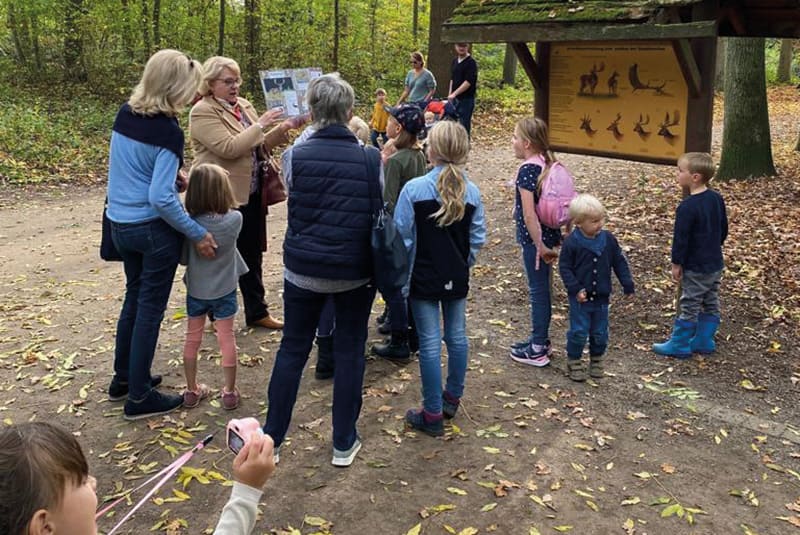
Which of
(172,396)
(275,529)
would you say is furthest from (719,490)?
(172,396)

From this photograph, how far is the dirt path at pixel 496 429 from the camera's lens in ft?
12.0

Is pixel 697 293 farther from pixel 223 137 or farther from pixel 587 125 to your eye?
pixel 223 137

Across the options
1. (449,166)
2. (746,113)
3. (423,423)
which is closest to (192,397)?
(423,423)

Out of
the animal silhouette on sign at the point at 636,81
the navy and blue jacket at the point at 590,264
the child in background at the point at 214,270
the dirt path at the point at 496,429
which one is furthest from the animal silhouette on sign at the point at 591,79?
the child in background at the point at 214,270

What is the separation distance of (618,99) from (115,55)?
1657cm

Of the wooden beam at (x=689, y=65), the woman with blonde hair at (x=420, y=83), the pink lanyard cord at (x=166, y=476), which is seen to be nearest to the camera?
the pink lanyard cord at (x=166, y=476)

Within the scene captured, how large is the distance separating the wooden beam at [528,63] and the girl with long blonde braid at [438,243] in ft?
8.98

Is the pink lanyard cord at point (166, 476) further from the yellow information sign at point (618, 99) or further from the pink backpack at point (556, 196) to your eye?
the yellow information sign at point (618, 99)

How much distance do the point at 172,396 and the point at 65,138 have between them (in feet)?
36.4

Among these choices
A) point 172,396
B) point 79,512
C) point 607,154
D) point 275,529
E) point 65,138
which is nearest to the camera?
point 79,512

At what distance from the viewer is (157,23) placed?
18266mm

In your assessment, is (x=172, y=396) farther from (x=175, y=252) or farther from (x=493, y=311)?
(x=493, y=311)

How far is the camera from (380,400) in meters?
4.88

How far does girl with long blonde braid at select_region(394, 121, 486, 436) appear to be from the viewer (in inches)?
164
